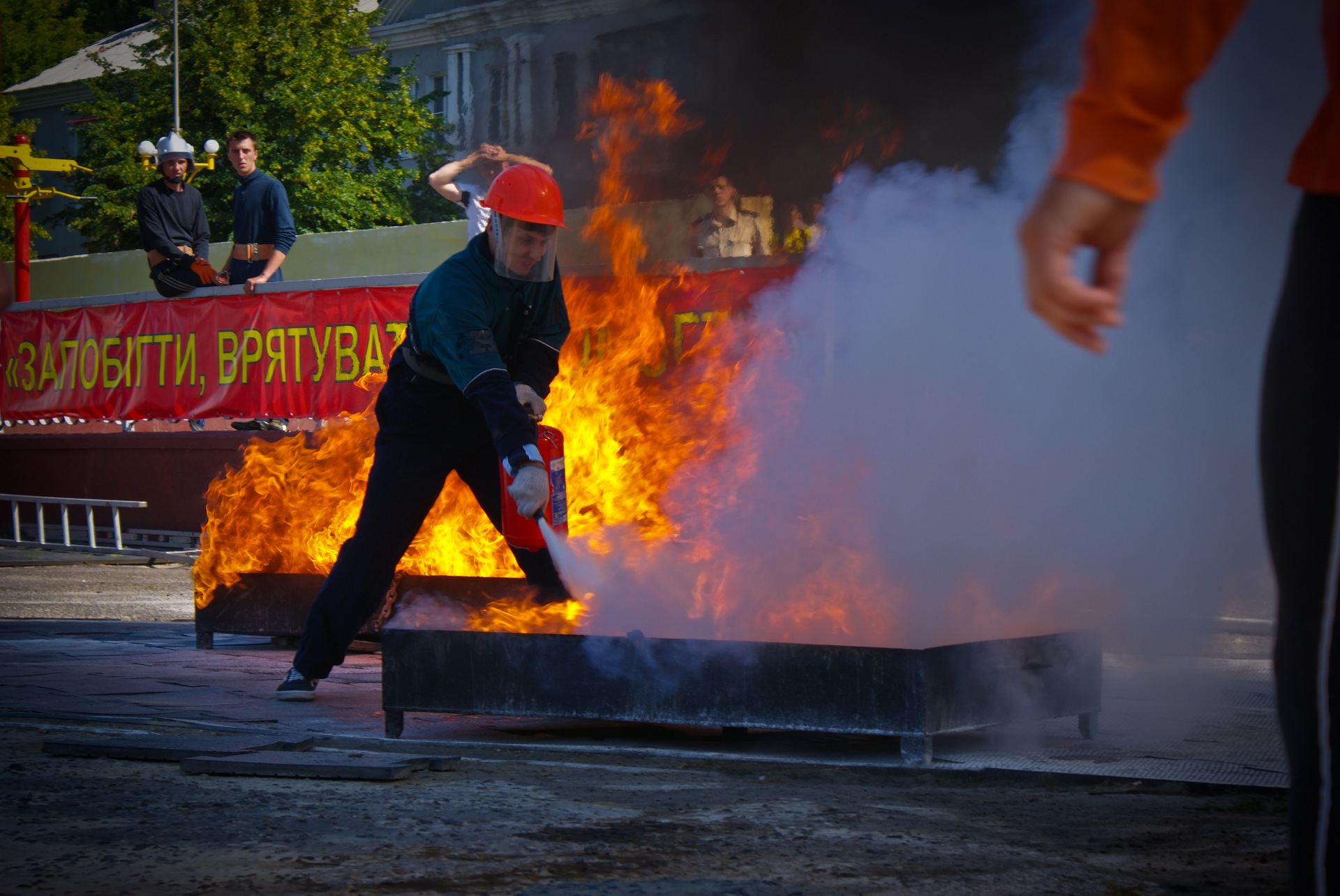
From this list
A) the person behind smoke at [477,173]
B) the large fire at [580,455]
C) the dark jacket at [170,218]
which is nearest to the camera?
the large fire at [580,455]

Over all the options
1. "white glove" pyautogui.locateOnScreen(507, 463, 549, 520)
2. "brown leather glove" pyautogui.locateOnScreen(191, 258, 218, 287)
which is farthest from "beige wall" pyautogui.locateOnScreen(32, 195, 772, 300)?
"white glove" pyautogui.locateOnScreen(507, 463, 549, 520)

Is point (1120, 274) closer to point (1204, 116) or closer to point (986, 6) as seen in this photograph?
point (1204, 116)

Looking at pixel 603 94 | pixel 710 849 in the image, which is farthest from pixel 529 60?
pixel 710 849

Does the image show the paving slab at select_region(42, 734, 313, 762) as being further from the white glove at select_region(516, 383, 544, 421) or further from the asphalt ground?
the white glove at select_region(516, 383, 544, 421)

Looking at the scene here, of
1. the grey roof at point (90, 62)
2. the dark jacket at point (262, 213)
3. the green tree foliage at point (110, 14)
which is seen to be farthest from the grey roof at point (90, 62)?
the dark jacket at point (262, 213)

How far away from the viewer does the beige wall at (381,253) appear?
22.0 ft

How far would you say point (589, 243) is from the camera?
21.7 ft

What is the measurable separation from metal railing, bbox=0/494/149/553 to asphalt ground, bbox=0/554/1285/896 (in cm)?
736

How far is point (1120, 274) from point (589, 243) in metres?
4.98

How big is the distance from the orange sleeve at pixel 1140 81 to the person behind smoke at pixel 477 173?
179 inches

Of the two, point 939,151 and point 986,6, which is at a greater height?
point 986,6

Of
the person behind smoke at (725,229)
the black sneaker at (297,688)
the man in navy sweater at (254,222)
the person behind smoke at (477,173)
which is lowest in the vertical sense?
the black sneaker at (297,688)

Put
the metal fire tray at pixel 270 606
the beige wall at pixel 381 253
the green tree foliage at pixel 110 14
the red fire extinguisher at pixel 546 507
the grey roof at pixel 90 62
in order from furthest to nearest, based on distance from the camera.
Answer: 1. the green tree foliage at pixel 110 14
2. the grey roof at pixel 90 62
3. the beige wall at pixel 381 253
4. the metal fire tray at pixel 270 606
5. the red fire extinguisher at pixel 546 507

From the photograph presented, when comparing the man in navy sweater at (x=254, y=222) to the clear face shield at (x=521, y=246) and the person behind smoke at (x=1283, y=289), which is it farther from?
the person behind smoke at (x=1283, y=289)
